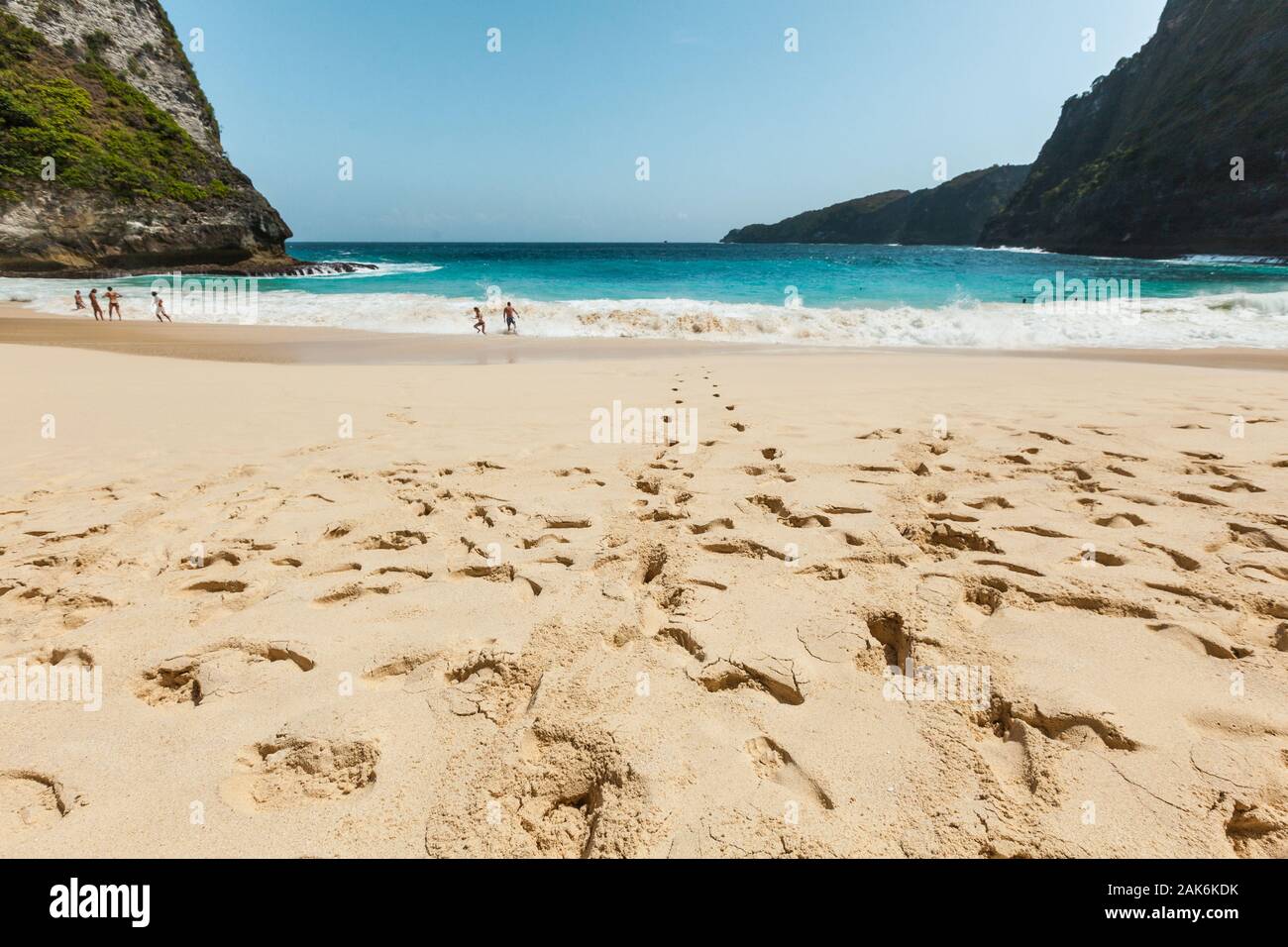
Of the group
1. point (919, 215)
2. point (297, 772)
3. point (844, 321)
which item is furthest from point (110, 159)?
point (919, 215)

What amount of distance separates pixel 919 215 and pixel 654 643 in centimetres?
14830

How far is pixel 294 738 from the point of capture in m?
2.01

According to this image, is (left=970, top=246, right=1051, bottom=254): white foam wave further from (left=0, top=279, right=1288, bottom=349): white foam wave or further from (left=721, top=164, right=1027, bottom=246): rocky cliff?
(left=0, top=279, right=1288, bottom=349): white foam wave

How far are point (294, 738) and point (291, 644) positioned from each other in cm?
63

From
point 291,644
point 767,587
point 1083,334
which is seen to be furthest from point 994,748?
point 1083,334

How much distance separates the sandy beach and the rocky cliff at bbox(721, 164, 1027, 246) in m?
127

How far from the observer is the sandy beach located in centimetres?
172

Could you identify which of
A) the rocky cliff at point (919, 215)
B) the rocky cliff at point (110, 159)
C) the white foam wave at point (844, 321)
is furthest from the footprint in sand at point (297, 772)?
the rocky cliff at point (919, 215)

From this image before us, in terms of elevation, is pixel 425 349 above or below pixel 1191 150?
below

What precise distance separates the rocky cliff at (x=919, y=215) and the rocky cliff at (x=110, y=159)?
4567 inches

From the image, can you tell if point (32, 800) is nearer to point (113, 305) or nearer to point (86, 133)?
point (113, 305)

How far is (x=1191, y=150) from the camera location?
180 ft

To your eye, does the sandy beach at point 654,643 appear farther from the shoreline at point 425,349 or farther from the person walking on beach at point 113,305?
the person walking on beach at point 113,305
